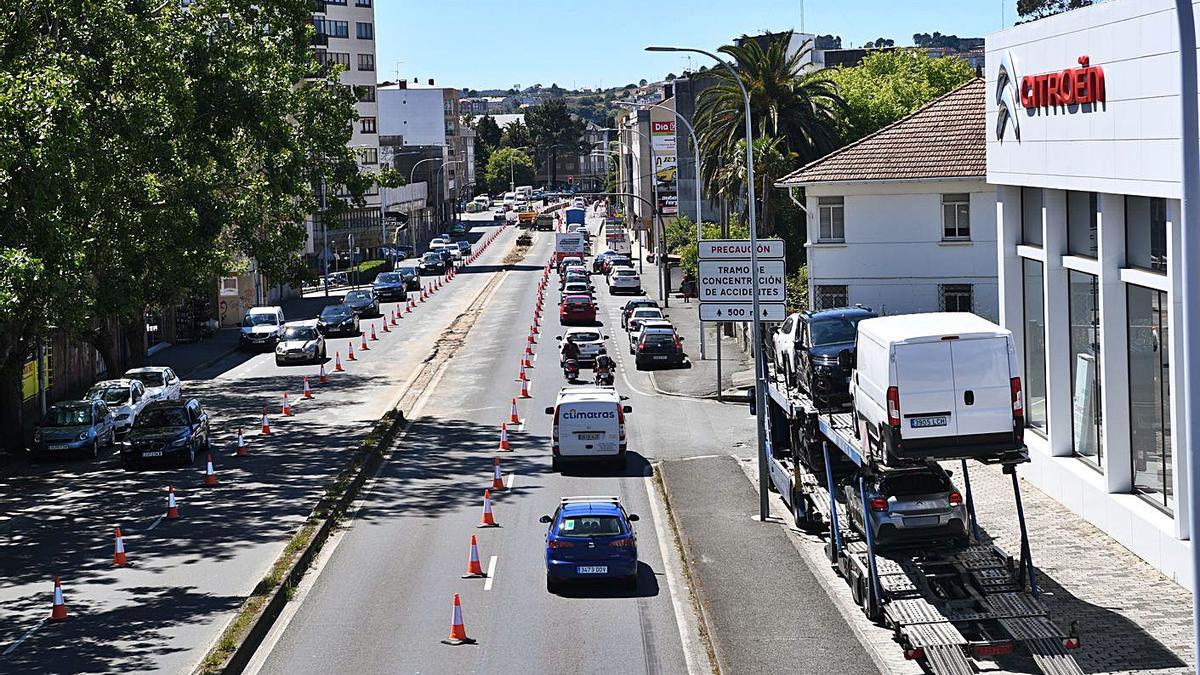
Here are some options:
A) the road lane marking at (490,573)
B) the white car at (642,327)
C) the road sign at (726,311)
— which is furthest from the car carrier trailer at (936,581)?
the white car at (642,327)

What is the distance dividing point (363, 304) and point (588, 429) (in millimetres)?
45596

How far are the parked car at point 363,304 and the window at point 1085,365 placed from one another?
54201mm

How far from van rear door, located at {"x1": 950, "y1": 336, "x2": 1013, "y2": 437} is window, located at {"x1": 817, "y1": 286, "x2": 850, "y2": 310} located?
29619 millimetres

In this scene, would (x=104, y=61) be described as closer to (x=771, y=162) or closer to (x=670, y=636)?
(x=670, y=636)

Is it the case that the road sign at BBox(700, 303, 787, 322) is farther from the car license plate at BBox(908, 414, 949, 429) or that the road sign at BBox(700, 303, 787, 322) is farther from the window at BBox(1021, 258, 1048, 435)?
the car license plate at BBox(908, 414, 949, 429)

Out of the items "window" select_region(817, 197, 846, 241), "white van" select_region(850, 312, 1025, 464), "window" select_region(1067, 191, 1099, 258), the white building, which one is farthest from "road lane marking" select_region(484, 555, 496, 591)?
"window" select_region(817, 197, 846, 241)

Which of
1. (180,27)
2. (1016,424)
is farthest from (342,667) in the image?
(180,27)

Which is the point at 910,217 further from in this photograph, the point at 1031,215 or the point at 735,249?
the point at 1031,215

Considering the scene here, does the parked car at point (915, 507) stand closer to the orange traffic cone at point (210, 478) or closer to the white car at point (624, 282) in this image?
the orange traffic cone at point (210, 478)

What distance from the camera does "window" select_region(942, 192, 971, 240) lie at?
46781mm

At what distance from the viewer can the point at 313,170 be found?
45.8 m

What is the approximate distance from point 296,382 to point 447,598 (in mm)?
32266

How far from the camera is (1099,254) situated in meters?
25.3

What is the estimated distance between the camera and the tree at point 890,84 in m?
78.5
